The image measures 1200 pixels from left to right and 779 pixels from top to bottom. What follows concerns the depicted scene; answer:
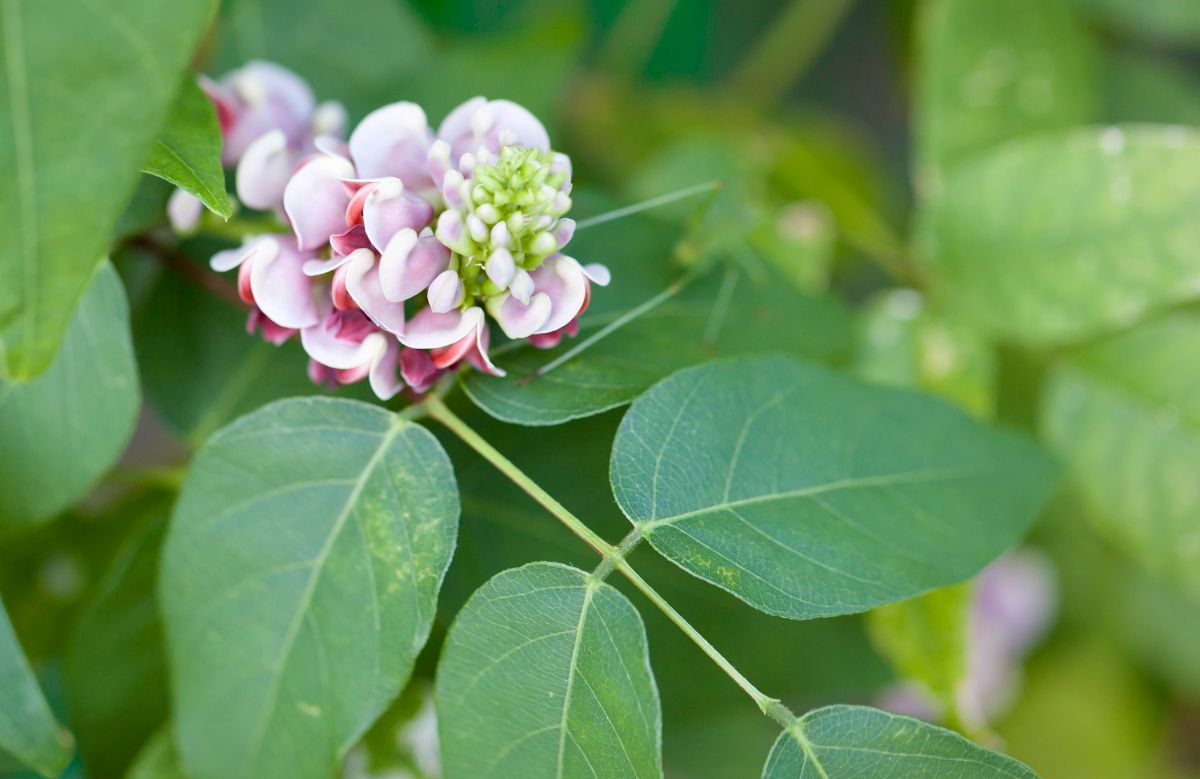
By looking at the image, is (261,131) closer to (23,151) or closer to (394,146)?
(394,146)

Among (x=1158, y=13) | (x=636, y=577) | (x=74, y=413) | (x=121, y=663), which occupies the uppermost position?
(x=1158, y=13)

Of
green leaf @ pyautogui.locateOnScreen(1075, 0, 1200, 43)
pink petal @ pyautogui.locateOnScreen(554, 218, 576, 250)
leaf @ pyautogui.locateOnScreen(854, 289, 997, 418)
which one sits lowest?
leaf @ pyautogui.locateOnScreen(854, 289, 997, 418)

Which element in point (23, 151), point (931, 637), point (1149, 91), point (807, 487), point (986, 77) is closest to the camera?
point (23, 151)

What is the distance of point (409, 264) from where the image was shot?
601 millimetres

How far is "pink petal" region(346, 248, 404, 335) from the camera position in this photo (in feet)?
1.96

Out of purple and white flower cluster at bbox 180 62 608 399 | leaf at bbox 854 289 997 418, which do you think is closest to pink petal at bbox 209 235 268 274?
purple and white flower cluster at bbox 180 62 608 399

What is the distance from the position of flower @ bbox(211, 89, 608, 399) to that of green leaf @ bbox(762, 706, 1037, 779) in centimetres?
30

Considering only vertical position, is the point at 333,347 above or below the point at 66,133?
below

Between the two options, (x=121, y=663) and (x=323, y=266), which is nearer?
(x=323, y=266)

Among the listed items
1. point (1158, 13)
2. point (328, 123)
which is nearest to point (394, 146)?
point (328, 123)

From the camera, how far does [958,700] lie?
42.6 inches

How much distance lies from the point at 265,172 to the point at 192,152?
13cm

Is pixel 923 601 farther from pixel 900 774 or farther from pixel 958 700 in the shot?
pixel 900 774

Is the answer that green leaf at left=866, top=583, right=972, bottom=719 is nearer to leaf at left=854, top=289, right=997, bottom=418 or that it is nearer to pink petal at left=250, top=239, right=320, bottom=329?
leaf at left=854, top=289, right=997, bottom=418
